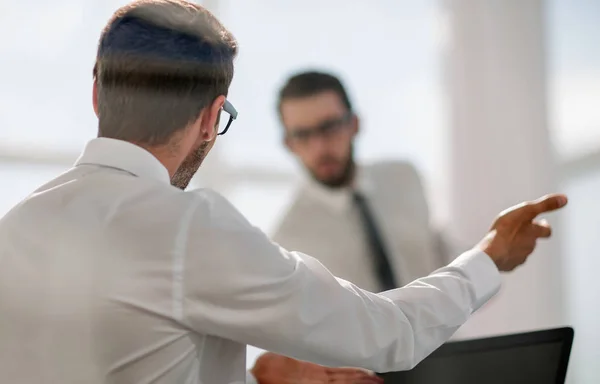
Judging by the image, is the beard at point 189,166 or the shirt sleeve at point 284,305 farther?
the beard at point 189,166

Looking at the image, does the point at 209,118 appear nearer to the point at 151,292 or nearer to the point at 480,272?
the point at 151,292

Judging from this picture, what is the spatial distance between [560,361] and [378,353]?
44 cm

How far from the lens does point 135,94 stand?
111 centimetres

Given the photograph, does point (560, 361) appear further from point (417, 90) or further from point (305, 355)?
point (417, 90)

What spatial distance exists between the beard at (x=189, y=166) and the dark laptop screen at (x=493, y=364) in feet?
1.50

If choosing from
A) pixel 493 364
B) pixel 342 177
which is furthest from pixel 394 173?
pixel 493 364

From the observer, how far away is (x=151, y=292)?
964 mm

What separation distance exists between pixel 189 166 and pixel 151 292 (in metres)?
0.29

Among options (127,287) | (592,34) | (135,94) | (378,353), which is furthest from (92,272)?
(592,34)

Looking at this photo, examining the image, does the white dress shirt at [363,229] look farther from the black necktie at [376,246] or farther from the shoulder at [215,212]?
the shoulder at [215,212]

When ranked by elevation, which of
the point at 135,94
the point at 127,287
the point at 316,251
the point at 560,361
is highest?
the point at 135,94

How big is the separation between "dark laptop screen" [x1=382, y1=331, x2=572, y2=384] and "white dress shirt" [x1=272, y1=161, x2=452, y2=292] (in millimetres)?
1639

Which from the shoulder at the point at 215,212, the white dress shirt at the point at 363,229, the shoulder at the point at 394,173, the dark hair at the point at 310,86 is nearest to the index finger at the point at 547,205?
the shoulder at the point at 215,212

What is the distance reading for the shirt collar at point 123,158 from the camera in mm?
1069
